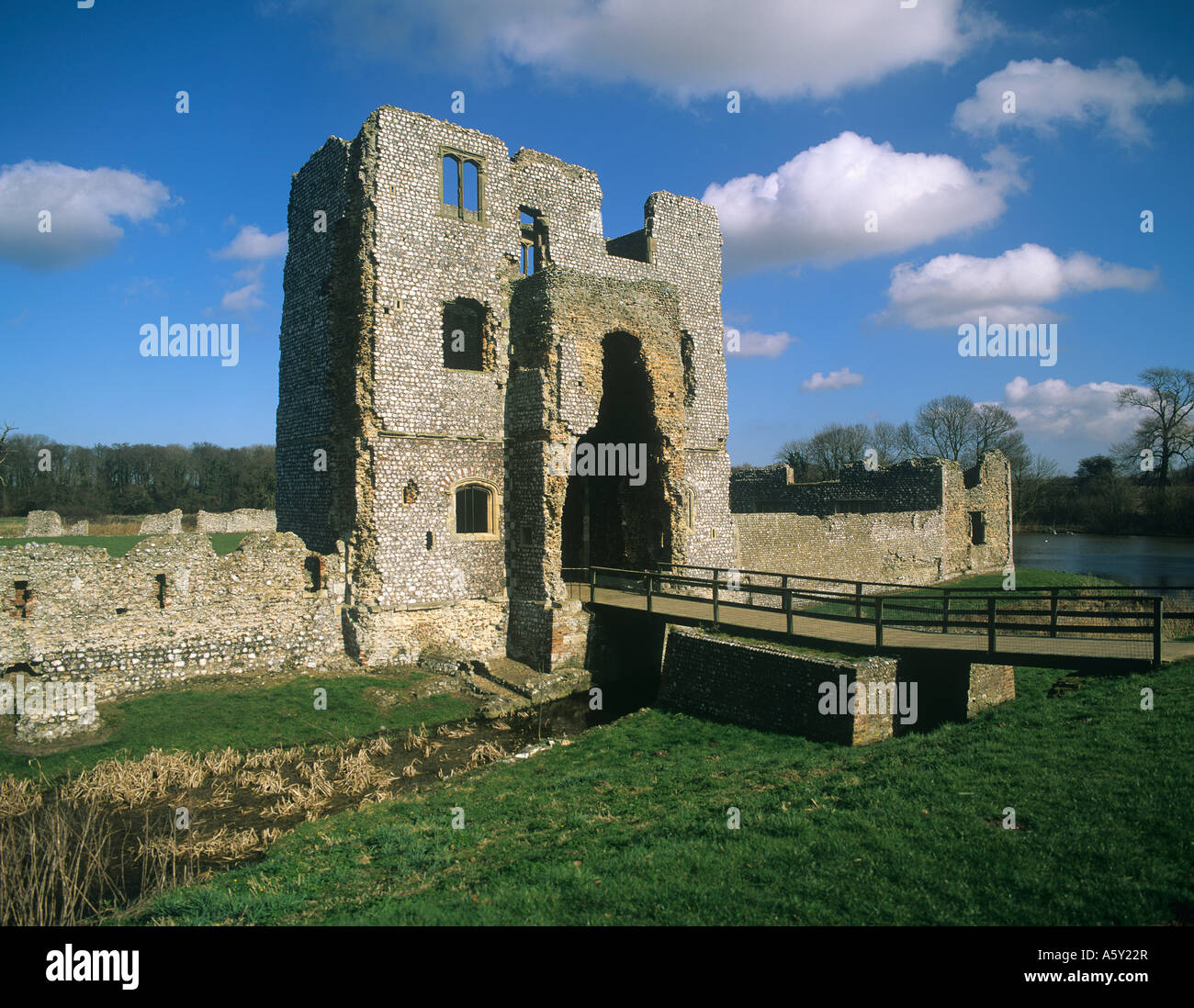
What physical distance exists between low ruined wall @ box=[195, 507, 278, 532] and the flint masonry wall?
28.4 m

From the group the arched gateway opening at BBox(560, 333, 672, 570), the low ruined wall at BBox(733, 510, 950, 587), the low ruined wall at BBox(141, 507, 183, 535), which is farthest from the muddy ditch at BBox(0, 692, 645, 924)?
the low ruined wall at BBox(141, 507, 183, 535)

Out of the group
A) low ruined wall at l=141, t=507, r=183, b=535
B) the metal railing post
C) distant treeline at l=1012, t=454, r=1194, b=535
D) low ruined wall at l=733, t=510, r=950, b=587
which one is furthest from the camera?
distant treeline at l=1012, t=454, r=1194, b=535

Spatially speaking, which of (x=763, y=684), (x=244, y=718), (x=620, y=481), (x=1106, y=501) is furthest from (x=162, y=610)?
(x=1106, y=501)

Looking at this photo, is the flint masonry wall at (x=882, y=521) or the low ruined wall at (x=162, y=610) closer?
the low ruined wall at (x=162, y=610)

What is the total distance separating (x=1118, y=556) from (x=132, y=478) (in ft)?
264

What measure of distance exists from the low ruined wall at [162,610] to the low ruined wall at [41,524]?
1128 inches

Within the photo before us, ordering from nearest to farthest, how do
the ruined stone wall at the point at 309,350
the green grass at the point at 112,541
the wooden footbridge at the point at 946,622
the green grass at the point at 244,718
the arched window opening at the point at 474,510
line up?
the wooden footbridge at the point at 946,622 < the green grass at the point at 244,718 < the ruined stone wall at the point at 309,350 < the arched window opening at the point at 474,510 < the green grass at the point at 112,541

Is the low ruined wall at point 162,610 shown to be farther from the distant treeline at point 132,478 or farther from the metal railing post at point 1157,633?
the distant treeline at point 132,478

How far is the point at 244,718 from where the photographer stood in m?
13.3

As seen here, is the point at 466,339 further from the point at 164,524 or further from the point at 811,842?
the point at 164,524

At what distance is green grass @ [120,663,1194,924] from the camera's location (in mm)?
5555

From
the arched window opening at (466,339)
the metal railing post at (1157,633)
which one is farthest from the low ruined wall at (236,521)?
the metal railing post at (1157,633)

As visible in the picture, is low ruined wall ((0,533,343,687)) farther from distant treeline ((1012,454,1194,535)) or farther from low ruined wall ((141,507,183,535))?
distant treeline ((1012,454,1194,535))

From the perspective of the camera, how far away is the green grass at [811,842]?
219 inches
